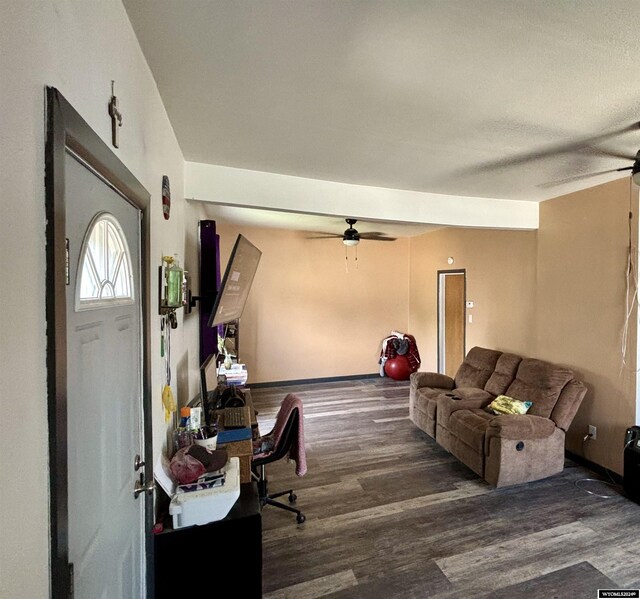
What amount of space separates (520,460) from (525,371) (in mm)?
1036

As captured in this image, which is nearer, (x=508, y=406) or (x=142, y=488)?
(x=142, y=488)

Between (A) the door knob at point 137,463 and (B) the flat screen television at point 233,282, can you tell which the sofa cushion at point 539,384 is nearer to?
(B) the flat screen television at point 233,282

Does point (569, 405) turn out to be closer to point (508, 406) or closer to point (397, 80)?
point (508, 406)

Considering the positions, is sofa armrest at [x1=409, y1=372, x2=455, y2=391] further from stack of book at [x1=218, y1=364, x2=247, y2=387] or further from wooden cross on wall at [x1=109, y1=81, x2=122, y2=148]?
wooden cross on wall at [x1=109, y1=81, x2=122, y2=148]

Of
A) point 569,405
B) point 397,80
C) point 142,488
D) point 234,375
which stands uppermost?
point 397,80

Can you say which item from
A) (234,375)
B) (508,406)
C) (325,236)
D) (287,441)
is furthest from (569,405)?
(325,236)

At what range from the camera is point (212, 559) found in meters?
1.44

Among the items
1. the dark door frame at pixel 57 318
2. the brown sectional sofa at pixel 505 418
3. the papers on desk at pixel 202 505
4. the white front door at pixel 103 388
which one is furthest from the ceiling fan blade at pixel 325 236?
the dark door frame at pixel 57 318

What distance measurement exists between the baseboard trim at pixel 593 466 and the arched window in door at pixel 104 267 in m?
4.07

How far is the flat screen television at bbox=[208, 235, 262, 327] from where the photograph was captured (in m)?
1.82

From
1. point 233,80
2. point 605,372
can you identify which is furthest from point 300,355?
point 233,80

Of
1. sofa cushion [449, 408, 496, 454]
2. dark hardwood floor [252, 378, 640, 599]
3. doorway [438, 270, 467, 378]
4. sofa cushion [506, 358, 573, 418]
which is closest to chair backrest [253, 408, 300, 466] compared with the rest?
dark hardwood floor [252, 378, 640, 599]

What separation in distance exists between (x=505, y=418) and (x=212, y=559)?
8.24 feet

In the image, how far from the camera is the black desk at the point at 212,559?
1.40m
